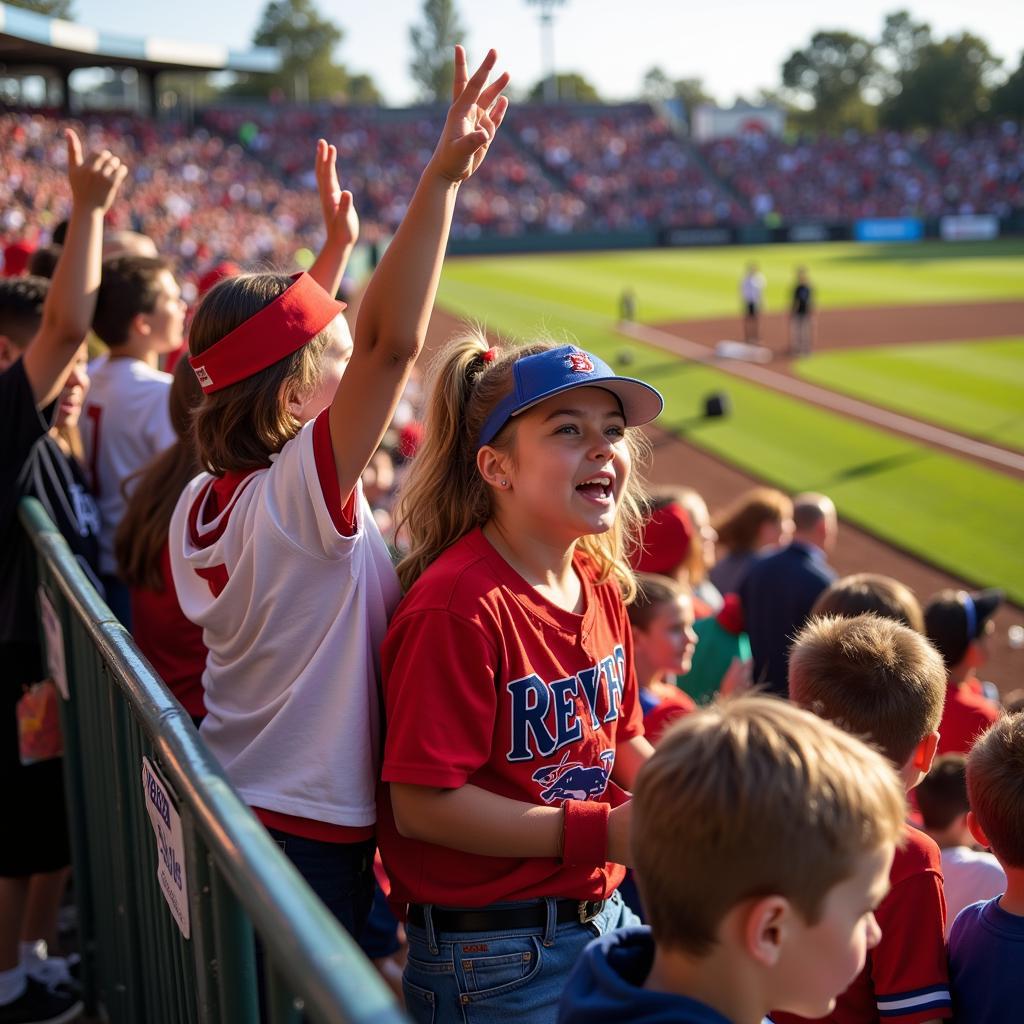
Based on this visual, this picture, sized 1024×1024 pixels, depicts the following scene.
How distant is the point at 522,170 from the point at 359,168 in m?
8.33

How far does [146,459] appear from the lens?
434 centimetres

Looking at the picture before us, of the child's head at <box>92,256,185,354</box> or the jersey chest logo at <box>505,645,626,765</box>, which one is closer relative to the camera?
the jersey chest logo at <box>505,645,626,765</box>

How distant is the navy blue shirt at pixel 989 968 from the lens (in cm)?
226

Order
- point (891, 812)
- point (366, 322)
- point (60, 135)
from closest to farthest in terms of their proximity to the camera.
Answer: point (891, 812) → point (366, 322) → point (60, 135)

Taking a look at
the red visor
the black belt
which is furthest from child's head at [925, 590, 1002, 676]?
the red visor

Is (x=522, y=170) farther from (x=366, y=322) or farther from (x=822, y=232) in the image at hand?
(x=366, y=322)

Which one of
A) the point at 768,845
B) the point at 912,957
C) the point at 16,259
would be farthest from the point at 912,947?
the point at 16,259

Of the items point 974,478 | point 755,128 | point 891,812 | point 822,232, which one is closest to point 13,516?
point 891,812

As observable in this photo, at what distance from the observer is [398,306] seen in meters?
2.21

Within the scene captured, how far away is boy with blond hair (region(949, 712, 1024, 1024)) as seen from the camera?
2.28 meters

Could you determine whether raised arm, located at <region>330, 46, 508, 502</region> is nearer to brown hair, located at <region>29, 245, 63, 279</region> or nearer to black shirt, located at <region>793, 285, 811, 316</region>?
brown hair, located at <region>29, 245, 63, 279</region>

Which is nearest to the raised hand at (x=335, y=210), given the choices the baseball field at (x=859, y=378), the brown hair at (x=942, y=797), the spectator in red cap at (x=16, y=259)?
the baseball field at (x=859, y=378)

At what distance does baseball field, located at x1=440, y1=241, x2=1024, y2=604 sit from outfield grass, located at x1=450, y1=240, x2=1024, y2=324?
13 cm

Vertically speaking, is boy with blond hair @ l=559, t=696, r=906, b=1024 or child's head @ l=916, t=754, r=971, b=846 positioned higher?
boy with blond hair @ l=559, t=696, r=906, b=1024
